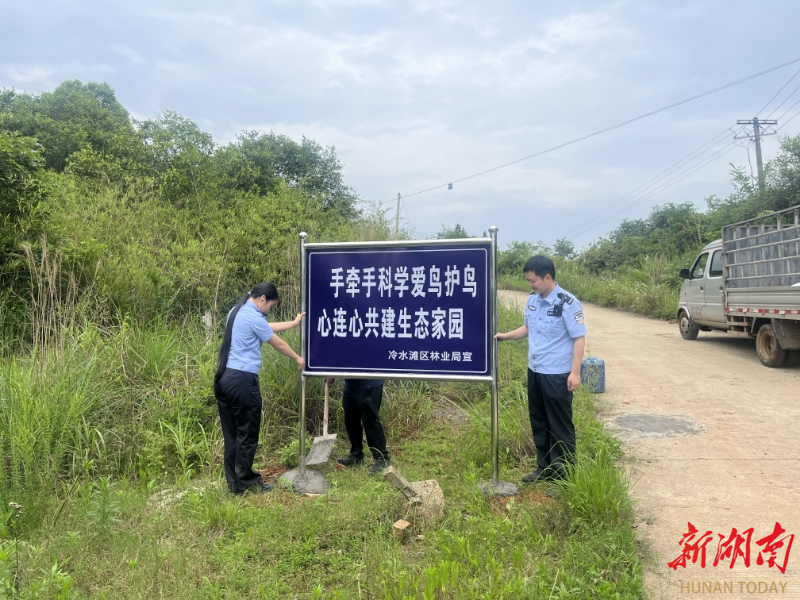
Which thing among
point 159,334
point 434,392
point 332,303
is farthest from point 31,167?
point 434,392

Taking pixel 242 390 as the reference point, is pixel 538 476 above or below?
below

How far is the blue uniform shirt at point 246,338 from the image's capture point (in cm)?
391

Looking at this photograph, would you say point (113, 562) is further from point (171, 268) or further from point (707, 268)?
point (707, 268)

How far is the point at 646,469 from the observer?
432 centimetres

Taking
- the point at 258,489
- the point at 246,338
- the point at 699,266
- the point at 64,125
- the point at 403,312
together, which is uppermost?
the point at 64,125

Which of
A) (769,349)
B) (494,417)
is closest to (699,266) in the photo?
(769,349)

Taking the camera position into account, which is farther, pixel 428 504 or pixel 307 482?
pixel 307 482

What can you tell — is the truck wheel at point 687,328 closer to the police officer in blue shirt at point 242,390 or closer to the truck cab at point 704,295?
the truck cab at point 704,295

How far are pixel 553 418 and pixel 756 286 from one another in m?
6.33

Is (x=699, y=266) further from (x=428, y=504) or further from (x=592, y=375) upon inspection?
(x=428, y=504)

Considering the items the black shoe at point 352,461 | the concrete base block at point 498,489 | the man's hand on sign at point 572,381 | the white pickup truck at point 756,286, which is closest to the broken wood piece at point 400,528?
the concrete base block at point 498,489

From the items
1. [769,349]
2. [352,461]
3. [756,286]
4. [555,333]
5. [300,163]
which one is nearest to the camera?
[555,333]

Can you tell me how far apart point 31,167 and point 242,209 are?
11.3 ft

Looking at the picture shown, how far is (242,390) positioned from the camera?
12.7 ft
